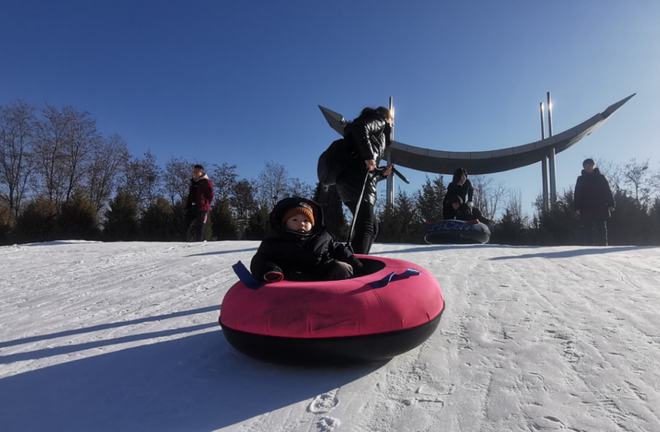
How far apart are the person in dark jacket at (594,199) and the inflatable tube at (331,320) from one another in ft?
22.3

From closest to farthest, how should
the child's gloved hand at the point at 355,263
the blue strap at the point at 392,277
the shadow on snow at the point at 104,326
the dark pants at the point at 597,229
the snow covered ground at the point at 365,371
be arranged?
the snow covered ground at the point at 365,371 → the blue strap at the point at 392,277 → the shadow on snow at the point at 104,326 → the child's gloved hand at the point at 355,263 → the dark pants at the point at 597,229

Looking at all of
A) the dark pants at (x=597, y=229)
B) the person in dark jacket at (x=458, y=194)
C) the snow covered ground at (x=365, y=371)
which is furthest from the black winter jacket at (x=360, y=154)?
the dark pants at (x=597, y=229)

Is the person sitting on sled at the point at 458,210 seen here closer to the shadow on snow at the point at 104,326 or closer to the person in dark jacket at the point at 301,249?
the person in dark jacket at the point at 301,249

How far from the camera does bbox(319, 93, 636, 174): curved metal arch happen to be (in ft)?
58.5

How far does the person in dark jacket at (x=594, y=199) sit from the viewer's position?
682 cm

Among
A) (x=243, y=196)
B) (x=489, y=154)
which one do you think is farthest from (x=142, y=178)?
(x=489, y=154)

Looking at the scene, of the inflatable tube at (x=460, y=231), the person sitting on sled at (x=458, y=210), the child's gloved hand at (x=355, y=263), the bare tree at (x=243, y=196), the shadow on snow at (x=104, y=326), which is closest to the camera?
the shadow on snow at (x=104, y=326)

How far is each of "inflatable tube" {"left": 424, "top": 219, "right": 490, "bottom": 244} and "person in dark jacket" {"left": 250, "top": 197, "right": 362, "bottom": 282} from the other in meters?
5.39

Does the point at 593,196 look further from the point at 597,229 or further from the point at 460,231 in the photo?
the point at 460,231

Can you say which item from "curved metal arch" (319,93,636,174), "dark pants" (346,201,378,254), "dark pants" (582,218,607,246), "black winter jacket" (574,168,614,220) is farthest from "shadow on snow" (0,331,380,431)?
"curved metal arch" (319,93,636,174)

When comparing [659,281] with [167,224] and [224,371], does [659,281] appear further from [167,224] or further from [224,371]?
[167,224]

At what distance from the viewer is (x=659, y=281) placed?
3178mm

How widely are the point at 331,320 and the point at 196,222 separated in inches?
281

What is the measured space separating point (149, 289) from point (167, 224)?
39.6 ft
